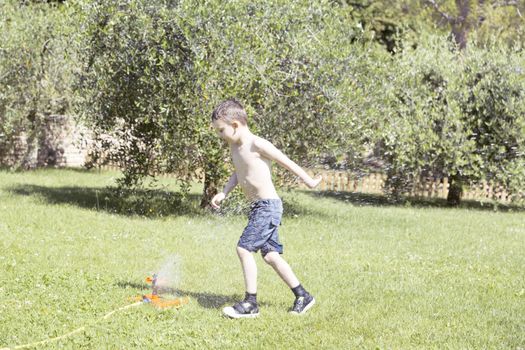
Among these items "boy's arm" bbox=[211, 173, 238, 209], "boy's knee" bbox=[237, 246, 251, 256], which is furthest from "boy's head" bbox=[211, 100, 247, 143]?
"boy's knee" bbox=[237, 246, 251, 256]

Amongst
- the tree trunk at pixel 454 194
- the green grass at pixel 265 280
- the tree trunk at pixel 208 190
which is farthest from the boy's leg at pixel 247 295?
the tree trunk at pixel 454 194

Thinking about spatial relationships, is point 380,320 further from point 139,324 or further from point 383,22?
point 383,22

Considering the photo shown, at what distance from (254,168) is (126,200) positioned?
24.6 feet

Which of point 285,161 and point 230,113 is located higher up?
point 230,113

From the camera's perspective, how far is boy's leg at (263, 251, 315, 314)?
664cm

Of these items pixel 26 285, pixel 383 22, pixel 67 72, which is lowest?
pixel 26 285

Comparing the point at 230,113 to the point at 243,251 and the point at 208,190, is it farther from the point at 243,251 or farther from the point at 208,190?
the point at 208,190

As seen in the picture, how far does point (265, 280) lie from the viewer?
8.12 metres

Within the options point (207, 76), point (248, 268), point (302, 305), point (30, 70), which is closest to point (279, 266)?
point (248, 268)

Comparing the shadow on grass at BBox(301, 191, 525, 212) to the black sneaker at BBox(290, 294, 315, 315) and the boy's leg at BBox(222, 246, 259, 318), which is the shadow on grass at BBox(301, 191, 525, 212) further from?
the boy's leg at BBox(222, 246, 259, 318)

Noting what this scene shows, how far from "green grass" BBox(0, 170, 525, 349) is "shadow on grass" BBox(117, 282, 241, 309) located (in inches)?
1.2

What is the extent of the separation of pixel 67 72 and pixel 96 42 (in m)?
7.62

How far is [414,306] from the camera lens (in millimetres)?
7164

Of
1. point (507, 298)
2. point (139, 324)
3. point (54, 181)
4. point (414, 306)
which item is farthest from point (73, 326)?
point (54, 181)
